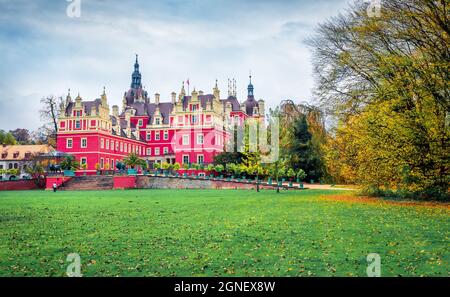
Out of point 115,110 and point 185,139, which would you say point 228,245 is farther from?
point 115,110

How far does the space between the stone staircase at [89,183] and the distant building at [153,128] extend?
13.4ft

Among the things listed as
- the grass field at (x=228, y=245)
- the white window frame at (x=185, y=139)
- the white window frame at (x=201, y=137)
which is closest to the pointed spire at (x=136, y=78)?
the white window frame at (x=185, y=139)

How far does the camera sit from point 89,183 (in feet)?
150

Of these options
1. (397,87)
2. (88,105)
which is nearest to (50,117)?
(88,105)

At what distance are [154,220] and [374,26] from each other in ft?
47.9

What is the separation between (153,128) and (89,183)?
22797 millimetres

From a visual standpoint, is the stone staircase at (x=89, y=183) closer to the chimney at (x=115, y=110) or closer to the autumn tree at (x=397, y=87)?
the chimney at (x=115, y=110)

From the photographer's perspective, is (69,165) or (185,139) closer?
(69,165)

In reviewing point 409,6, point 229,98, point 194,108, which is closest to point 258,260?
point 409,6

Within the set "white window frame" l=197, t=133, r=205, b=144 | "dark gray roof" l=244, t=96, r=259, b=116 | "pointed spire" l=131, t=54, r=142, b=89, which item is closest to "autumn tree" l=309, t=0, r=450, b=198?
"white window frame" l=197, t=133, r=205, b=144

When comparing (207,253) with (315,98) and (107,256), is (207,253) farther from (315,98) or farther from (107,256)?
(315,98)

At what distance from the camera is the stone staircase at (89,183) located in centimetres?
4472

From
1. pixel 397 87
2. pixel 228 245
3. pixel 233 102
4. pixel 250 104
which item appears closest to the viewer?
pixel 228 245

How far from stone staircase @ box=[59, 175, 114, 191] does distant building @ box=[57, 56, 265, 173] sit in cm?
407
